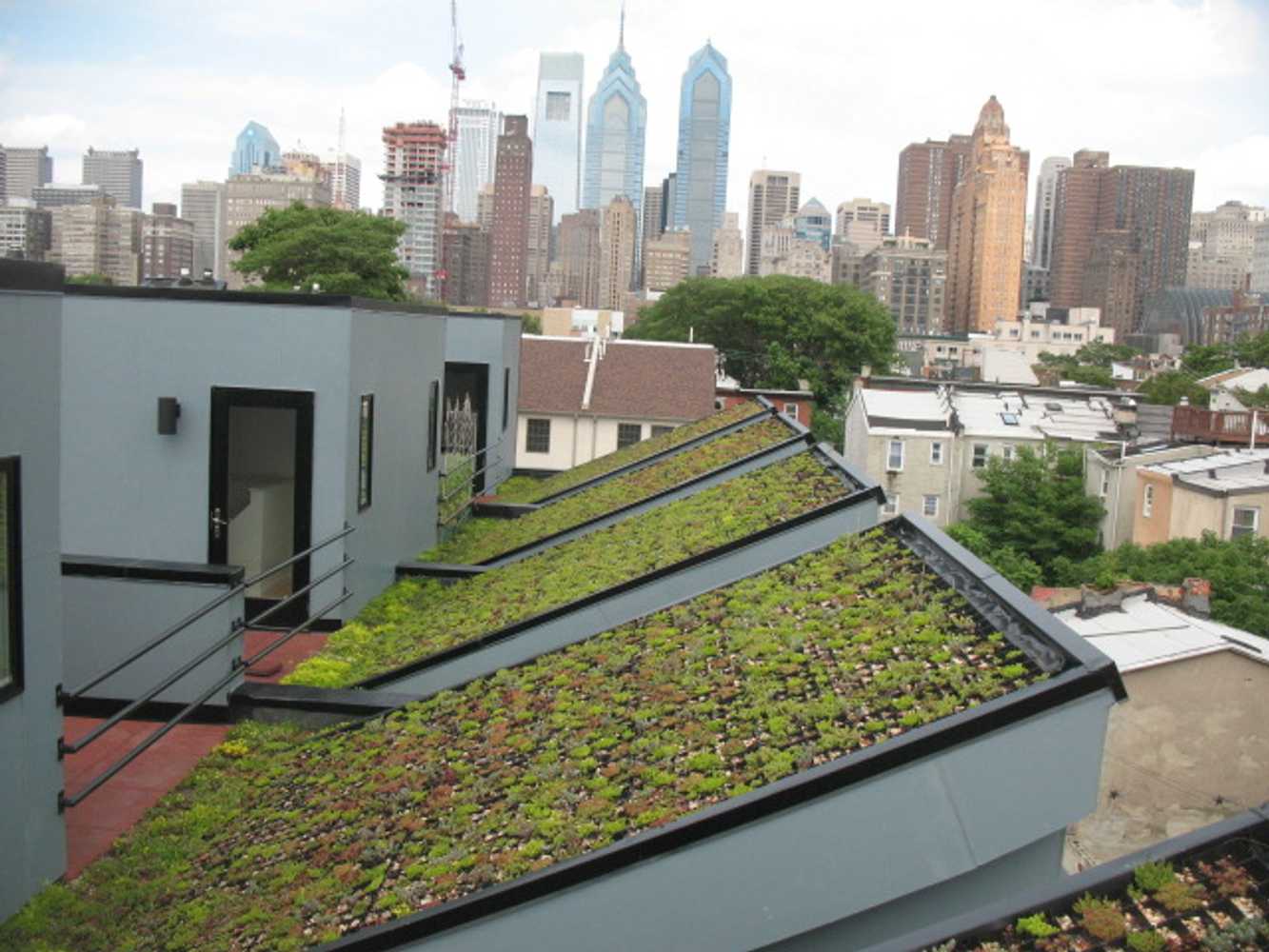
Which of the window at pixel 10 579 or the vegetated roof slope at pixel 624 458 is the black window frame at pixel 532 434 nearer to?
the vegetated roof slope at pixel 624 458

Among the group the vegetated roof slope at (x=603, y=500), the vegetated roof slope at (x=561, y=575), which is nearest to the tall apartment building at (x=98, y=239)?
the vegetated roof slope at (x=603, y=500)

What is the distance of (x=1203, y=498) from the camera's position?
39781 millimetres

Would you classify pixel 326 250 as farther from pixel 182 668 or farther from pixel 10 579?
pixel 10 579

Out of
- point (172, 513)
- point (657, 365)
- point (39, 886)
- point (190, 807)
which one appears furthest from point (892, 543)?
point (657, 365)

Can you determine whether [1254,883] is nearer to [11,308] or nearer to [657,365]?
[11,308]

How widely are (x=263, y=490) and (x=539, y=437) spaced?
2813 centimetres

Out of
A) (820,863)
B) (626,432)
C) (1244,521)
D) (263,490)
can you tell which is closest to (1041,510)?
(1244,521)

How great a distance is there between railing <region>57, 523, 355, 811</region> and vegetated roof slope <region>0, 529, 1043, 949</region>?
14.7 inches

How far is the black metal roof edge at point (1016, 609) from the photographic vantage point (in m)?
5.27

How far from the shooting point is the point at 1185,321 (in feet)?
642

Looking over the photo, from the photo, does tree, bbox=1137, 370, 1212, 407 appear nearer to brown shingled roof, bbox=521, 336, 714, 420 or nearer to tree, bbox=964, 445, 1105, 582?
Result: tree, bbox=964, 445, 1105, 582

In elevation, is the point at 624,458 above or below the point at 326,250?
below

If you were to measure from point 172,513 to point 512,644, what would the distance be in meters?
3.46

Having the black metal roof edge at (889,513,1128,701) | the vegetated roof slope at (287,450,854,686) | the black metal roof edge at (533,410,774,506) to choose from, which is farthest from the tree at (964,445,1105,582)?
the black metal roof edge at (889,513,1128,701)
